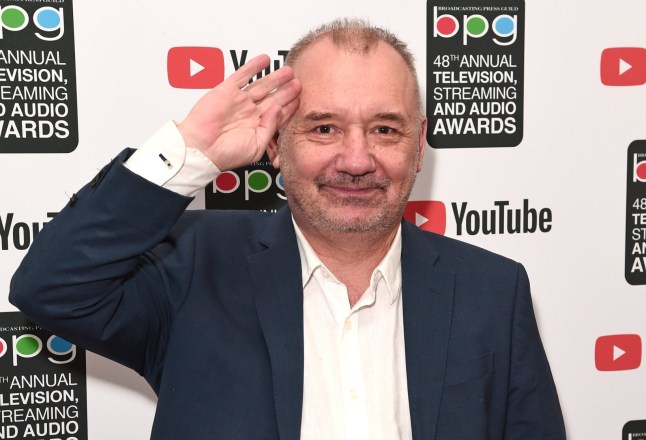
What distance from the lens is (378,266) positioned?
1686 millimetres

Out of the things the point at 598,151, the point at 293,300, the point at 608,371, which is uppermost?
the point at 598,151

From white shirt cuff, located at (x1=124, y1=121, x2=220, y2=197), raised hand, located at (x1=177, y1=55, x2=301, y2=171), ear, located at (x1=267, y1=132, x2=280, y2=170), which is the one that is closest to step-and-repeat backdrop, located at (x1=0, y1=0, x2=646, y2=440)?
ear, located at (x1=267, y1=132, x2=280, y2=170)

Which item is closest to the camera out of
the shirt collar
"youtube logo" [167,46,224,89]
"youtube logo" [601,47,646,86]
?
the shirt collar

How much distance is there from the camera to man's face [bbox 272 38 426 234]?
1.58m

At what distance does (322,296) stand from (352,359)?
0.48 feet

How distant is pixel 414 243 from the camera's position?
1711 millimetres

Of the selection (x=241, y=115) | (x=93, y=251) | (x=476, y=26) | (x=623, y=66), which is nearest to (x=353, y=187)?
(x=241, y=115)

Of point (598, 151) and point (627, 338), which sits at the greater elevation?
point (598, 151)

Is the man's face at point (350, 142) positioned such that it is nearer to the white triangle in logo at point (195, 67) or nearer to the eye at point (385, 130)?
the eye at point (385, 130)

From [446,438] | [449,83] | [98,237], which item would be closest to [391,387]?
[446,438]

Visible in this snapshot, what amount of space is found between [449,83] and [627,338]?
2.97ft

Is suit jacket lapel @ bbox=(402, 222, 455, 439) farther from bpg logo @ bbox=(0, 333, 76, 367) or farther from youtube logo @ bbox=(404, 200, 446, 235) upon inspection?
bpg logo @ bbox=(0, 333, 76, 367)

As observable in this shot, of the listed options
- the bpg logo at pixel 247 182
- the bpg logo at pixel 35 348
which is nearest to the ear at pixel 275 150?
the bpg logo at pixel 247 182

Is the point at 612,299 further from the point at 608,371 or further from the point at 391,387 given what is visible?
the point at 391,387
